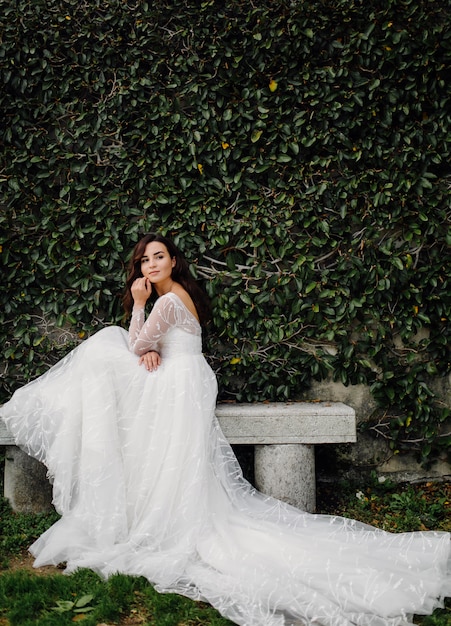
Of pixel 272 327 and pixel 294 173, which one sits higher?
pixel 294 173

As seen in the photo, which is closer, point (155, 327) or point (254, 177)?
point (155, 327)

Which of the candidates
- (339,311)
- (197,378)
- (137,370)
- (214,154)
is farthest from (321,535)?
(214,154)

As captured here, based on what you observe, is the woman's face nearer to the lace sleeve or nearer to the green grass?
the lace sleeve

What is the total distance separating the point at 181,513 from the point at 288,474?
0.92 m

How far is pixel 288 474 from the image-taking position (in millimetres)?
3873

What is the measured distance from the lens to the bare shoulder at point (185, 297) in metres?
3.99

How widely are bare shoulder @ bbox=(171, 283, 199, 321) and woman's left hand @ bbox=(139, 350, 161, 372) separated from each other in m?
0.45

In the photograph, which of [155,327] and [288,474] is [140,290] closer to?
[155,327]

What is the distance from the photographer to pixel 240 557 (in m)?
2.92

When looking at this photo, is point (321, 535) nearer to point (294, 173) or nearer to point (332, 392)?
point (332, 392)

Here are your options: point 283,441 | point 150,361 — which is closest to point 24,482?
point 150,361

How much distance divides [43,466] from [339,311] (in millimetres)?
2404

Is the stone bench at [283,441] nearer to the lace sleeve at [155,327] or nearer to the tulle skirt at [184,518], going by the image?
the tulle skirt at [184,518]

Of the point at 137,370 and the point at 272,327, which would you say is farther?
the point at 272,327
